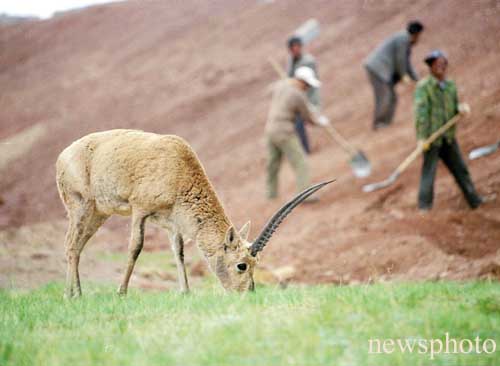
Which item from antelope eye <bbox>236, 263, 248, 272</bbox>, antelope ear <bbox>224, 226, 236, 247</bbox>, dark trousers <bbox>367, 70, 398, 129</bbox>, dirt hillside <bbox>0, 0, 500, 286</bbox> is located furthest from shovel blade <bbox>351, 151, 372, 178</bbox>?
antelope eye <bbox>236, 263, 248, 272</bbox>

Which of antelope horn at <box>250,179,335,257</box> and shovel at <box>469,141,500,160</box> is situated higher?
antelope horn at <box>250,179,335,257</box>

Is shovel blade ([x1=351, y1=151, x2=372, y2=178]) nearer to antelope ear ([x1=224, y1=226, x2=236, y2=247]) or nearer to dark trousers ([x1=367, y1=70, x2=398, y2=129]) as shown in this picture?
dark trousers ([x1=367, y1=70, x2=398, y2=129])

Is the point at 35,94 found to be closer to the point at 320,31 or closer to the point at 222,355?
the point at 320,31

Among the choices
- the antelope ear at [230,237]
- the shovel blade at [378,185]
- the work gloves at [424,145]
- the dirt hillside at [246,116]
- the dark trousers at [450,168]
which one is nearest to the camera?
the antelope ear at [230,237]

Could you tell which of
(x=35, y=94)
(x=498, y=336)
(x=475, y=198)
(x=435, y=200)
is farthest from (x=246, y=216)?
(x=35, y=94)

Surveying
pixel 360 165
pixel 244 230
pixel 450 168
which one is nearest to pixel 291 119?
pixel 360 165

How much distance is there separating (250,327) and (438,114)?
7935 mm

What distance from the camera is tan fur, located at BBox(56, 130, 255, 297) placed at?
7949 millimetres

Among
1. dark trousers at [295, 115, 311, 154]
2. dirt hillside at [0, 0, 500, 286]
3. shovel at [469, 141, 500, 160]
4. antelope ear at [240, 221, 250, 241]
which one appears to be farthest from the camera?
dark trousers at [295, 115, 311, 154]

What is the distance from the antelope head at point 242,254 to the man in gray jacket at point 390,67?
1064cm

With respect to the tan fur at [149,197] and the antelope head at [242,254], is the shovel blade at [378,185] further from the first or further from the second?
the antelope head at [242,254]

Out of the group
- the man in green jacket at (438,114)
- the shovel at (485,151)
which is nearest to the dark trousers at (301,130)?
the shovel at (485,151)

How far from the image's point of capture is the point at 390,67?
1838 cm

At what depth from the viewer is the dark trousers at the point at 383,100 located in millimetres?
18625
